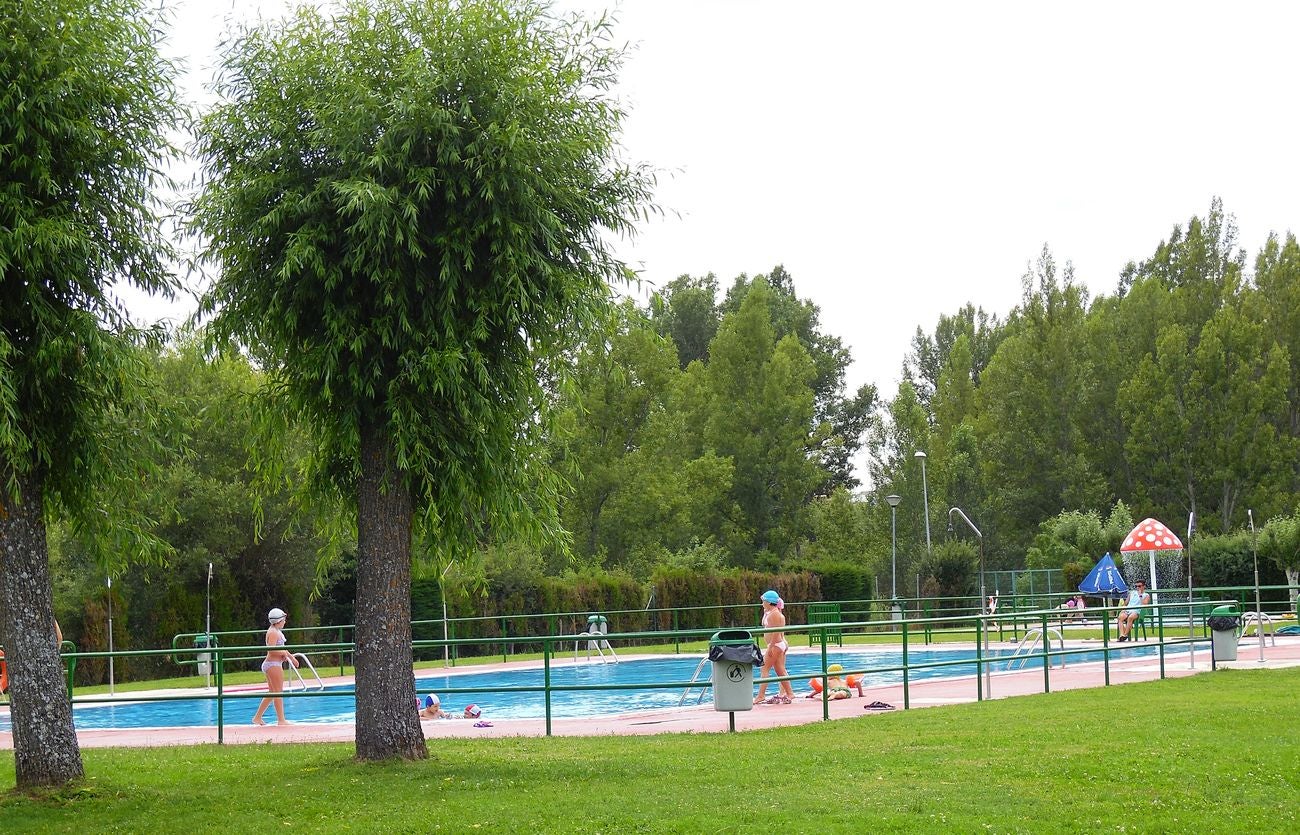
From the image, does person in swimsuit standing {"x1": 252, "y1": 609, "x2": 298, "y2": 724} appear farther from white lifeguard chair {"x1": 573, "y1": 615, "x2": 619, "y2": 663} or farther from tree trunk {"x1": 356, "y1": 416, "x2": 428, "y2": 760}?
white lifeguard chair {"x1": 573, "y1": 615, "x2": 619, "y2": 663}

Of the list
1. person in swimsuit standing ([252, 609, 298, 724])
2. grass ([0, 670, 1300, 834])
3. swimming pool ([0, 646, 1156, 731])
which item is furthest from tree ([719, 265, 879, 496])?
grass ([0, 670, 1300, 834])

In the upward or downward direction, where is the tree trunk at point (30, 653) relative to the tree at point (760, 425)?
downward

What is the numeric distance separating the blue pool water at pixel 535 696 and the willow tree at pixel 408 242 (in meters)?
6.76

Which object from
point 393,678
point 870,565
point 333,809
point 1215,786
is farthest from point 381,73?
point 870,565

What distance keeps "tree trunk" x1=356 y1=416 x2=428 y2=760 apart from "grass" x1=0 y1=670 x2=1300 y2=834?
341mm

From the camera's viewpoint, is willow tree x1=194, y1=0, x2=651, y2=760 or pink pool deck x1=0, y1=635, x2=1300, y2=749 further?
pink pool deck x1=0, y1=635, x2=1300, y2=749

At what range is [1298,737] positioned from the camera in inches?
525

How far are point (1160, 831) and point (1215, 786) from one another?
1654 millimetres

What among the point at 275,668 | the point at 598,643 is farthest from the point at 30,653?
the point at 598,643

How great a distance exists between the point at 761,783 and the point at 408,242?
18.5ft

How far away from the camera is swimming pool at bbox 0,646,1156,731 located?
24031mm

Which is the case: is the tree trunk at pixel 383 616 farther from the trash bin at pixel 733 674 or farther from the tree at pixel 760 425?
the tree at pixel 760 425

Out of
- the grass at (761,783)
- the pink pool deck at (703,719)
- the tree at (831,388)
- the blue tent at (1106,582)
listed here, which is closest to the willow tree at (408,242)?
the grass at (761,783)

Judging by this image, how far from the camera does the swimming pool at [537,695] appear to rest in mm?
24031
